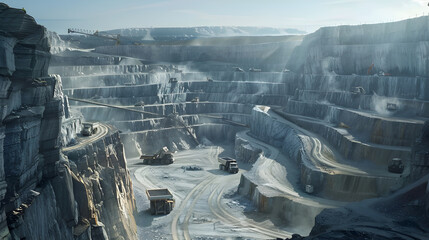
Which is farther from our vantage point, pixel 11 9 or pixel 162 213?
pixel 162 213

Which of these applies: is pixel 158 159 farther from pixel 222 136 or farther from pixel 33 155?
pixel 33 155

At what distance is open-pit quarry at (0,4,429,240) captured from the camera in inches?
896

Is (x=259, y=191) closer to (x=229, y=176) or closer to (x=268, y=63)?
(x=229, y=176)

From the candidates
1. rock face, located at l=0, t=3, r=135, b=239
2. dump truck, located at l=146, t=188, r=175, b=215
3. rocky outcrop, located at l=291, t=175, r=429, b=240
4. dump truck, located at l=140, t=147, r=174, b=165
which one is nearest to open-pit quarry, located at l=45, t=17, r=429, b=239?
rocky outcrop, located at l=291, t=175, r=429, b=240

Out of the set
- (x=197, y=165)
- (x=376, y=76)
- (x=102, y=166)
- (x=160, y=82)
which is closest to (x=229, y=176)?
(x=197, y=165)

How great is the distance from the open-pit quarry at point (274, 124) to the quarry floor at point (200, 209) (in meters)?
0.15

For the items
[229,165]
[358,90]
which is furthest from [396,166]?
[358,90]

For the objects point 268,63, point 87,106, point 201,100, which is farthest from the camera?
point 268,63

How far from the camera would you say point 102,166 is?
120 ft

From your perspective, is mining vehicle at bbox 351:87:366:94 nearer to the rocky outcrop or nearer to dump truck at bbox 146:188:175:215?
the rocky outcrop

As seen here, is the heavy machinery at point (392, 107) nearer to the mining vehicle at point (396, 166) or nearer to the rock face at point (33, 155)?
the mining vehicle at point (396, 166)

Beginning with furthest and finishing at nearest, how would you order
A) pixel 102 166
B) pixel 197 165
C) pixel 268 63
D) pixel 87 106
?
pixel 268 63
pixel 87 106
pixel 197 165
pixel 102 166

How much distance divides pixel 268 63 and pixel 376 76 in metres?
43.9

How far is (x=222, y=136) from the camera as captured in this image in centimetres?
8750
